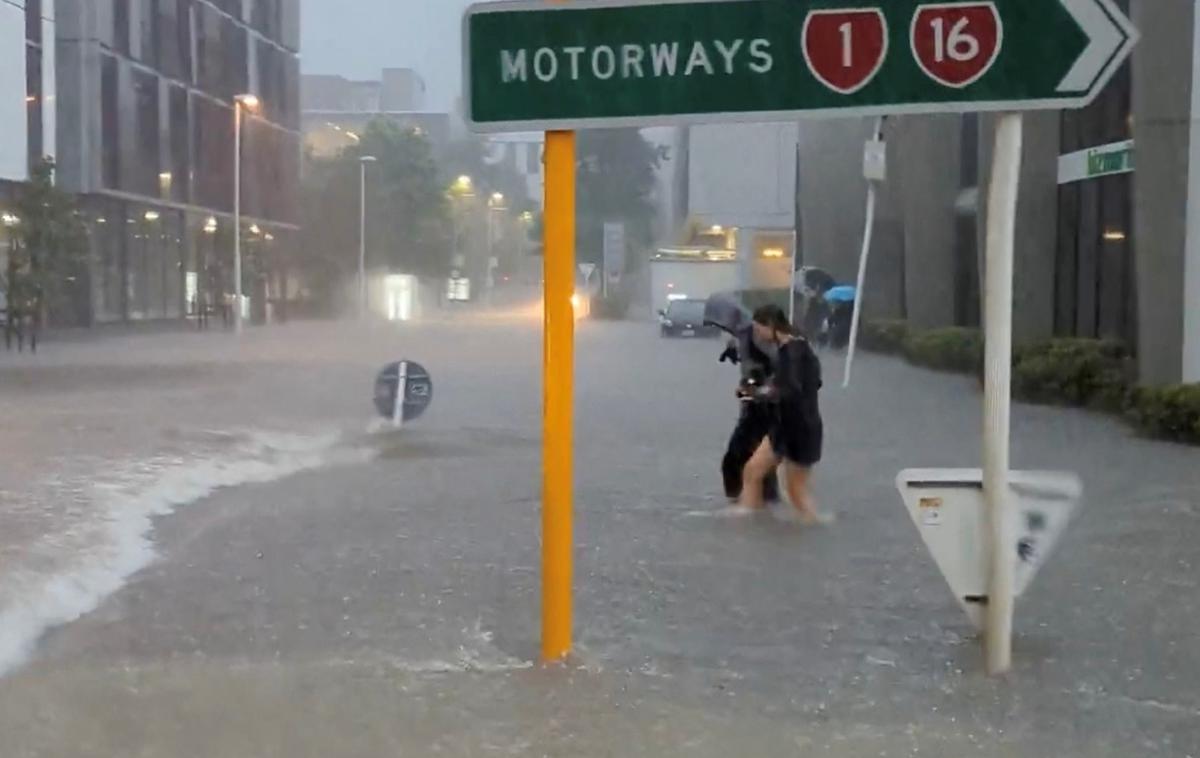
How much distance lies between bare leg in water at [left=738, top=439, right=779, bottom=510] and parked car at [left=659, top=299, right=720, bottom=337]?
37827 mm

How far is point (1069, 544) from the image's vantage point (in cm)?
1093

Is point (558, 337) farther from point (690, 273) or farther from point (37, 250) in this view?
point (690, 273)

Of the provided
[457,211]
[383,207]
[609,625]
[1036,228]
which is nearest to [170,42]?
[383,207]

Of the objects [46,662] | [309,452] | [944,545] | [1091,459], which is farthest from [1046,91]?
[309,452]

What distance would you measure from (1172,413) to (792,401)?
21.8 ft

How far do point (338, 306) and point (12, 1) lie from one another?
113 ft

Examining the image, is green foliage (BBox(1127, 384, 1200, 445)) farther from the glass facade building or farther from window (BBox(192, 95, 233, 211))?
window (BBox(192, 95, 233, 211))

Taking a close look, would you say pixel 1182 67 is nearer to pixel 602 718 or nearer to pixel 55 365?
pixel 602 718

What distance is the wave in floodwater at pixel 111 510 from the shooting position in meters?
8.96

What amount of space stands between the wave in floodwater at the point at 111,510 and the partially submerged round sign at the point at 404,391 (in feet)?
2.28

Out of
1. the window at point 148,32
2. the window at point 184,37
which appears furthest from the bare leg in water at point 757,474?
the window at point 184,37

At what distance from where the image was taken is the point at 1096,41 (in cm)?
661

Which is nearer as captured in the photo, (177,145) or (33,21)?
(33,21)

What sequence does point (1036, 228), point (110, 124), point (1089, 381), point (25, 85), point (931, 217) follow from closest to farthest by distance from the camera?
point (1089, 381) → point (1036, 228) → point (931, 217) → point (25, 85) → point (110, 124)
